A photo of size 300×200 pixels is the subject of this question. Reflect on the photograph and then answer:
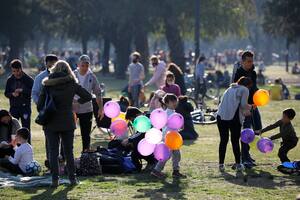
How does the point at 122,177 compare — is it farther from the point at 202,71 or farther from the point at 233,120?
the point at 202,71

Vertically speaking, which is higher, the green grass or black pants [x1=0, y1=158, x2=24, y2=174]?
black pants [x1=0, y1=158, x2=24, y2=174]

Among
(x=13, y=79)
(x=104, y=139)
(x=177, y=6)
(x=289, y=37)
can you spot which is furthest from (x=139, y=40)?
(x=13, y=79)

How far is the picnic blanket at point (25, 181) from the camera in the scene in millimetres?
11227

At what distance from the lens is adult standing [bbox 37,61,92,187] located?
10.8 meters

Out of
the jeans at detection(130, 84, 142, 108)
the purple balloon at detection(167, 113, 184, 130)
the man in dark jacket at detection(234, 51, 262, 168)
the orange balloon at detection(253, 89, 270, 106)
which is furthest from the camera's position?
the jeans at detection(130, 84, 142, 108)

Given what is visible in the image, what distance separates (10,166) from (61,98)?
214cm

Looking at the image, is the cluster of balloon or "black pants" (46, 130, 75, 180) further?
the cluster of balloon

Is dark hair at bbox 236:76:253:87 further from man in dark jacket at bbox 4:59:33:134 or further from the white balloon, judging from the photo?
man in dark jacket at bbox 4:59:33:134

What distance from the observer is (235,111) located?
488 inches

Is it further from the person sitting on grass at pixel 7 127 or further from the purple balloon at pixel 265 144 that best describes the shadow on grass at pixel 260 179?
the person sitting on grass at pixel 7 127

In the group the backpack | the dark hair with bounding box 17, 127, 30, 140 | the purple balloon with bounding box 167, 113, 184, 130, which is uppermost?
the purple balloon with bounding box 167, 113, 184, 130

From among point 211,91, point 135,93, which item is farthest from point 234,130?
point 211,91

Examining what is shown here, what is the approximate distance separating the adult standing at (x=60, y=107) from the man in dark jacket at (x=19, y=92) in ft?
9.19

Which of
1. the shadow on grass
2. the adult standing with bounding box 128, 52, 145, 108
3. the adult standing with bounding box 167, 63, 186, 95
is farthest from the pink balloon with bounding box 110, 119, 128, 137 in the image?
the adult standing with bounding box 128, 52, 145, 108
